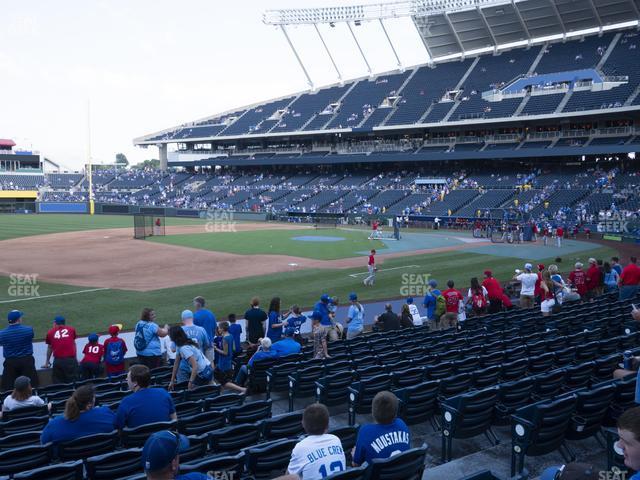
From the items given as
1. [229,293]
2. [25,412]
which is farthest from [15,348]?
[229,293]

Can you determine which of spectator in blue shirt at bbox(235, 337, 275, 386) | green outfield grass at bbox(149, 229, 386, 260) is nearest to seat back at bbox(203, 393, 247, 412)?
spectator in blue shirt at bbox(235, 337, 275, 386)

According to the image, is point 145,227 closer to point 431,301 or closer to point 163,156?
point 431,301

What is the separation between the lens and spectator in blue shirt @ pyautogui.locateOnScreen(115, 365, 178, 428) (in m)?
6.11

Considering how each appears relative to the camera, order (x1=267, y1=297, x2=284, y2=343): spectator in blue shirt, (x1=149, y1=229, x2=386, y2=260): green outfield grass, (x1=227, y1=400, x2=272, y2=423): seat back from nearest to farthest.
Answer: (x1=227, y1=400, x2=272, y2=423): seat back, (x1=267, y1=297, x2=284, y2=343): spectator in blue shirt, (x1=149, y1=229, x2=386, y2=260): green outfield grass

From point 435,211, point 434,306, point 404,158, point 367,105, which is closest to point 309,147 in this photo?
point 367,105

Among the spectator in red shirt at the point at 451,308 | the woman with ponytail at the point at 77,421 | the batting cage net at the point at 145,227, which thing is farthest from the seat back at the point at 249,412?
the batting cage net at the point at 145,227

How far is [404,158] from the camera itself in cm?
6669

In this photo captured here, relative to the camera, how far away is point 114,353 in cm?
1090

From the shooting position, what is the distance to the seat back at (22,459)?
212 inches

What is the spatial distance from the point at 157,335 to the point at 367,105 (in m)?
67.0

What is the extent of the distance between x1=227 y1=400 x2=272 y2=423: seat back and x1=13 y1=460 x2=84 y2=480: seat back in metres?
2.15

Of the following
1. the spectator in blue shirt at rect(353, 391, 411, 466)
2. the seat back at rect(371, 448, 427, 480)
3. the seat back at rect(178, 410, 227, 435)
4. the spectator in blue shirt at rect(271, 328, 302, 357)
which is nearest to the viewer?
the seat back at rect(371, 448, 427, 480)

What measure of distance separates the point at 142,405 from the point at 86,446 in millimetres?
679

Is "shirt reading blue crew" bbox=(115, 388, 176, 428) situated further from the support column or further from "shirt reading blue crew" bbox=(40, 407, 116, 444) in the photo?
the support column
